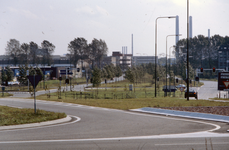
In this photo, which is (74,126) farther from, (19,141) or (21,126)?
(19,141)

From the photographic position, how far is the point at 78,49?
388ft

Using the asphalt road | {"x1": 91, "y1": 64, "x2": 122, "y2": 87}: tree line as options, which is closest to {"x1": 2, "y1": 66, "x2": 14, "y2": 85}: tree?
{"x1": 91, "y1": 64, "x2": 122, "y2": 87}: tree line

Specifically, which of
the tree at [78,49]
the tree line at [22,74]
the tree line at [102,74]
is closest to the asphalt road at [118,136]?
the tree line at [102,74]

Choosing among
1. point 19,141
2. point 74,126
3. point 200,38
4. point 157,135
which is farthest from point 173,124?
point 200,38

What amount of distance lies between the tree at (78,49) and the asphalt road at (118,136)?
105 meters

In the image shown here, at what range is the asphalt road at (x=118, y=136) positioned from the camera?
9508mm

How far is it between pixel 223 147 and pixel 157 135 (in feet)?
9.43

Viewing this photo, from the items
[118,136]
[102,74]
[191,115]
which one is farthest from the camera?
[102,74]

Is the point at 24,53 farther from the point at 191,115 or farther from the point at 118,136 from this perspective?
the point at 118,136

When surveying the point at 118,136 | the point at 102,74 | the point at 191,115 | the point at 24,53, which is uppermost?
the point at 24,53

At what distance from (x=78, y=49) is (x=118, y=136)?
10945 cm

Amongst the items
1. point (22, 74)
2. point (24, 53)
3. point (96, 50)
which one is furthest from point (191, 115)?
point (24, 53)

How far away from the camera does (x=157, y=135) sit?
442 inches

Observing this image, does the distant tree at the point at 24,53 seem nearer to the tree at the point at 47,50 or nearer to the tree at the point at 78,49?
the tree at the point at 47,50
